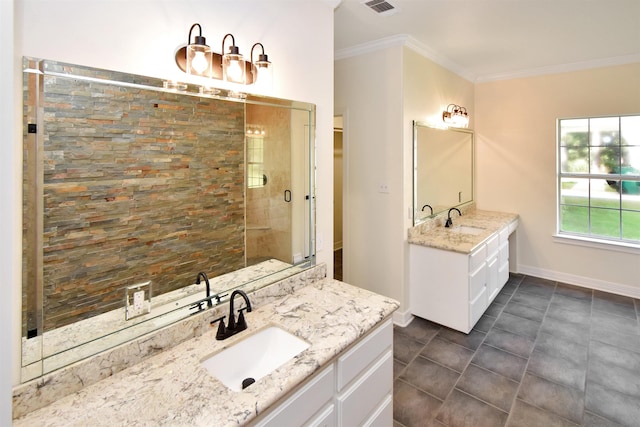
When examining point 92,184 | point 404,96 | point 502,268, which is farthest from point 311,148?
point 502,268

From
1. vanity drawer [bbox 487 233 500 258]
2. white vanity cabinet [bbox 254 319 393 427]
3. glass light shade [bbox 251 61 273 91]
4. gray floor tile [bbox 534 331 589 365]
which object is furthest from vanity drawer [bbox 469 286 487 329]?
glass light shade [bbox 251 61 273 91]

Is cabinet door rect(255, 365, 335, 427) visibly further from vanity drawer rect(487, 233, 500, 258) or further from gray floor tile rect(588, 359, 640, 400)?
vanity drawer rect(487, 233, 500, 258)

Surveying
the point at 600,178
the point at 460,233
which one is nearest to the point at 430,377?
the point at 460,233

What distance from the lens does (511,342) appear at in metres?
2.83

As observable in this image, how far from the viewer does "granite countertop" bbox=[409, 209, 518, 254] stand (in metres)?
2.95

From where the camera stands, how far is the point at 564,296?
371 centimetres

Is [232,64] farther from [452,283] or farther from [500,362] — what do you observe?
[500,362]

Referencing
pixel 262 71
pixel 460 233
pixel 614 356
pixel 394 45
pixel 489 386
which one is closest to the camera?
pixel 262 71

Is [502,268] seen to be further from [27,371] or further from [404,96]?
[27,371]

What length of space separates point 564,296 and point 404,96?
293 cm

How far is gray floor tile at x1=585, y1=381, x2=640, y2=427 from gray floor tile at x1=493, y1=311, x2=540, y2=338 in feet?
2.37

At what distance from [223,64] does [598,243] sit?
4520mm

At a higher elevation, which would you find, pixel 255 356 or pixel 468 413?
pixel 255 356

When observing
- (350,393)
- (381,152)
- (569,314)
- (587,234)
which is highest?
(381,152)
